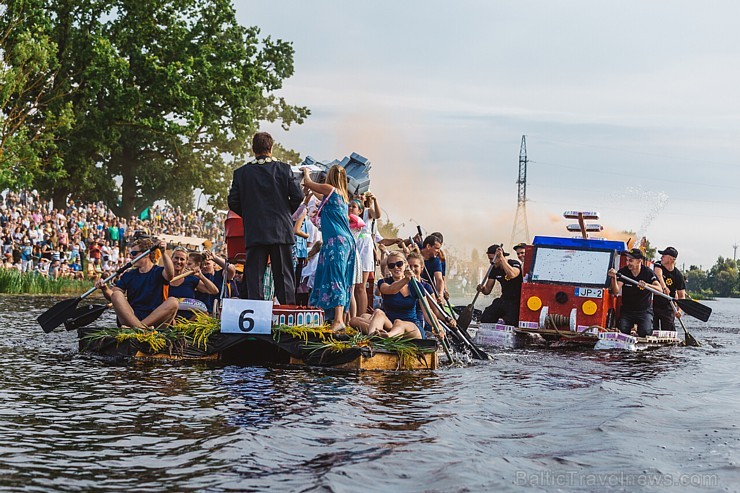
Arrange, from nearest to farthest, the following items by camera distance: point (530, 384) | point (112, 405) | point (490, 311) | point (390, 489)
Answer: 1. point (390, 489)
2. point (112, 405)
3. point (530, 384)
4. point (490, 311)

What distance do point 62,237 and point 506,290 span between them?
21217 millimetres

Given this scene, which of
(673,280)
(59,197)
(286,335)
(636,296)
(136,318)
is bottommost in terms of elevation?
(286,335)

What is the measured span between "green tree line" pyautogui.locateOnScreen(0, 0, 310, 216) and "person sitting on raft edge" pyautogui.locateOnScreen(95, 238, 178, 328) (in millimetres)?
23464

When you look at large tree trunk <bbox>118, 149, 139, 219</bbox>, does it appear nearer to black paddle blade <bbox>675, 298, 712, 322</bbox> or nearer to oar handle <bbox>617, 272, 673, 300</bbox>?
black paddle blade <bbox>675, 298, 712, 322</bbox>

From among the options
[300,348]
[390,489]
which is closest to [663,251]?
[300,348]

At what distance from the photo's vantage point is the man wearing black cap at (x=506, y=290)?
1883 centimetres

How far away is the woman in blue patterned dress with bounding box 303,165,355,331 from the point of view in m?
12.8

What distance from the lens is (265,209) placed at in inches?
487

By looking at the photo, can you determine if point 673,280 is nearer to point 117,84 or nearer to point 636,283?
point 636,283

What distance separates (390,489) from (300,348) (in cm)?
576

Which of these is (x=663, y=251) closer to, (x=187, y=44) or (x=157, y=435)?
(x=157, y=435)

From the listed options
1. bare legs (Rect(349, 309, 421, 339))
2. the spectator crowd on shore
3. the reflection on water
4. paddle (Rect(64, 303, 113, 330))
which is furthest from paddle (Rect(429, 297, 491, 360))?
the spectator crowd on shore

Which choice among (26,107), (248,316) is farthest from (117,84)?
(248,316)

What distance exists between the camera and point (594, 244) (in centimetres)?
1884
